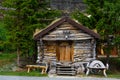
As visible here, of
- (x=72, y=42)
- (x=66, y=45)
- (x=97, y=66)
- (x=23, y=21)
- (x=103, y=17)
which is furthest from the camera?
(x=23, y=21)

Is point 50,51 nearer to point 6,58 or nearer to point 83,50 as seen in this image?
point 83,50

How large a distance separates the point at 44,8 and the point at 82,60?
5.39 metres

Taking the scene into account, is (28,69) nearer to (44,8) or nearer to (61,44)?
(61,44)

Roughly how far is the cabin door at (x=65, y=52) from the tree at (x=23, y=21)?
7.64ft

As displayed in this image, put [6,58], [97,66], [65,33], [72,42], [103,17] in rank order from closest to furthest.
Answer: [97,66]
[65,33]
[72,42]
[103,17]
[6,58]

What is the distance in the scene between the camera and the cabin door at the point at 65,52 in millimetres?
31172

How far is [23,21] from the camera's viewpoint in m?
32.6

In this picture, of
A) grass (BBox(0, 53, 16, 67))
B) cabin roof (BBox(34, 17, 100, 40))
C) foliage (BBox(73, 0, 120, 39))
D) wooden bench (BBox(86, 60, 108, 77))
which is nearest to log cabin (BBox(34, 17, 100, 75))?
cabin roof (BBox(34, 17, 100, 40))

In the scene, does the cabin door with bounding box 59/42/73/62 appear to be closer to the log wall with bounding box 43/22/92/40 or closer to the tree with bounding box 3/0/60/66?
the log wall with bounding box 43/22/92/40

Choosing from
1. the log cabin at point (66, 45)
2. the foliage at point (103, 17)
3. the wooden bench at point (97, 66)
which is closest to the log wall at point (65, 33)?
the log cabin at point (66, 45)

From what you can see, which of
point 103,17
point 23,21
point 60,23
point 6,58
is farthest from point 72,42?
point 6,58

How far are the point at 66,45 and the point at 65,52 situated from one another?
1.68 ft

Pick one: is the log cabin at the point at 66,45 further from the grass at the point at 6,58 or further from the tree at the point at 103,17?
the grass at the point at 6,58

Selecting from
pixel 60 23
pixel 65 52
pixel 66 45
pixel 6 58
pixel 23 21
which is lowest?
pixel 6 58
